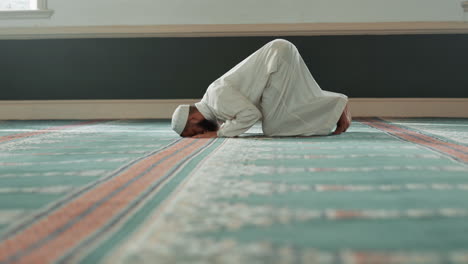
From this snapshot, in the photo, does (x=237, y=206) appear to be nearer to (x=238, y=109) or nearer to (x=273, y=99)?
(x=238, y=109)

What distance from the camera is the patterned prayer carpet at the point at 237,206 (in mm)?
861

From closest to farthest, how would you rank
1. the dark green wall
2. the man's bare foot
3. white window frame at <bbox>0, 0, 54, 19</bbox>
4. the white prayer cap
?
the white prayer cap
the man's bare foot
the dark green wall
white window frame at <bbox>0, 0, 54, 19</bbox>

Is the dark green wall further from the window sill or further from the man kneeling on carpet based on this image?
the man kneeling on carpet

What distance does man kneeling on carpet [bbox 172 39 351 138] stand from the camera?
280 cm

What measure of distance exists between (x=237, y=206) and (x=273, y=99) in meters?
1.72

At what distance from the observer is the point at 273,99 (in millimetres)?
2854

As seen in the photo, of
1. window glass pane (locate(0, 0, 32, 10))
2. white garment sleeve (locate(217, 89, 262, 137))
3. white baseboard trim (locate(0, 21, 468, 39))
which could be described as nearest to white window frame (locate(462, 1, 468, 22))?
white baseboard trim (locate(0, 21, 468, 39))

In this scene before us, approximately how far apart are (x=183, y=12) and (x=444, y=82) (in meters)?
2.79

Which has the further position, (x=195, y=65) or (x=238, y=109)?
(x=195, y=65)

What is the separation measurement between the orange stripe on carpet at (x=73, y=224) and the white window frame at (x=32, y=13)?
420 cm

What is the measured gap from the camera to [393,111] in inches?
206

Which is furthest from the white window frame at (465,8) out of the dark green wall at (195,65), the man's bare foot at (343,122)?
the man's bare foot at (343,122)

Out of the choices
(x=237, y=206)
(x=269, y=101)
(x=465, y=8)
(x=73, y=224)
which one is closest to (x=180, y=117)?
(x=269, y=101)

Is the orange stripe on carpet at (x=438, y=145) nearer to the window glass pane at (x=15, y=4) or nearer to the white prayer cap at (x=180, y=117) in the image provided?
the white prayer cap at (x=180, y=117)
